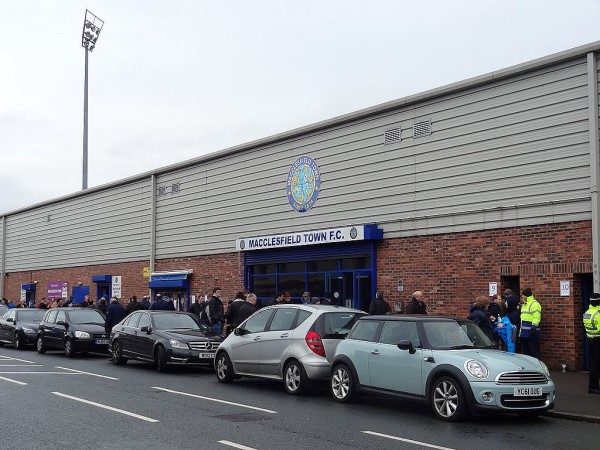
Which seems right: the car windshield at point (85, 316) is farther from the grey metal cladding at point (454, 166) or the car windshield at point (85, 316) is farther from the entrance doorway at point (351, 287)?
the entrance doorway at point (351, 287)

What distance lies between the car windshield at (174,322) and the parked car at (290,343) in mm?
3155

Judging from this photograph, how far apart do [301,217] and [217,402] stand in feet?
38.9

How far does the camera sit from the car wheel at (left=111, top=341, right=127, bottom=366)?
741 inches

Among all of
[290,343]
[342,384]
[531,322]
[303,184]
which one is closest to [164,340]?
[290,343]

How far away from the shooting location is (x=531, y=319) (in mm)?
15445

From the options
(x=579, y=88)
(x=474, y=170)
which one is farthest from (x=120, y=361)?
(x=579, y=88)

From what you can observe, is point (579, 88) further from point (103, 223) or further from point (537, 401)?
point (103, 223)

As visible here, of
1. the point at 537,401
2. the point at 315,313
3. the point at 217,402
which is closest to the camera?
the point at 537,401

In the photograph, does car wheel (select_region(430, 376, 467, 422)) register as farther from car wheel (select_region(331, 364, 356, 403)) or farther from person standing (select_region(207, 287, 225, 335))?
person standing (select_region(207, 287, 225, 335))

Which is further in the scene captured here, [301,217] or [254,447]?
[301,217]

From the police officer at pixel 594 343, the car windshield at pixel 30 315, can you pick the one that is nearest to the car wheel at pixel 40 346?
the car windshield at pixel 30 315

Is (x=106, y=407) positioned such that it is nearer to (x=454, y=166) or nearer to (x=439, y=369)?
(x=439, y=369)

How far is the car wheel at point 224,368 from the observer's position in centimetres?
1495

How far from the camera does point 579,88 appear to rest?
1603cm
